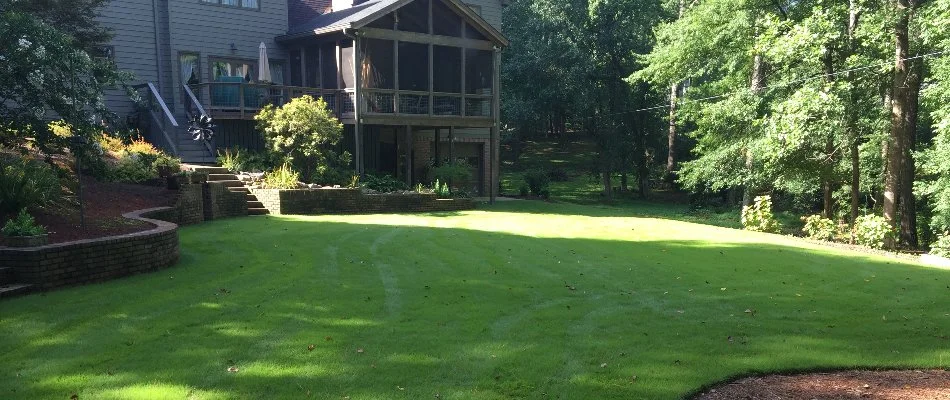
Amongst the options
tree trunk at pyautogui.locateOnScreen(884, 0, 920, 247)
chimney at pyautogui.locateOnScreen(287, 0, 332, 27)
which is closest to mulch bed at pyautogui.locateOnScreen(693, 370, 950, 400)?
tree trunk at pyautogui.locateOnScreen(884, 0, 920, 247)

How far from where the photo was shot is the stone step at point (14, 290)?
7.45 metres

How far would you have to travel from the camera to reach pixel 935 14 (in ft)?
53.8

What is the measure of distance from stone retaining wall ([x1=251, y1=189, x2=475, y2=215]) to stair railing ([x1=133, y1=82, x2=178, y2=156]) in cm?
394

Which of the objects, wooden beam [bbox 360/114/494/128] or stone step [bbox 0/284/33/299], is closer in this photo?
stone step [bbox 0/284/33/299]

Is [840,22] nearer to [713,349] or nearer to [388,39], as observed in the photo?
[388,39]

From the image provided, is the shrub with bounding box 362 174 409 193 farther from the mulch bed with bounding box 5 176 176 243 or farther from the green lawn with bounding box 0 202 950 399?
the green lawn with bounding box 0 202 950 399

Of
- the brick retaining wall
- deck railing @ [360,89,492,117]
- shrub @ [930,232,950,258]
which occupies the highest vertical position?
deck railing @ [360,89,492,117]

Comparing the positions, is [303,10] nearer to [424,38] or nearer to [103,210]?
[424,38]

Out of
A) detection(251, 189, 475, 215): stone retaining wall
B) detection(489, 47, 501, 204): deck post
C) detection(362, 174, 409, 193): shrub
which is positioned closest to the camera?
detection(251, 189, 475, 215): stone retaining wall

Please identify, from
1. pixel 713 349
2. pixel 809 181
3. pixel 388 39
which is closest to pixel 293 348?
pixel 713 349

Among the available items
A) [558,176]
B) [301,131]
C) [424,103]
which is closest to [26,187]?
[301,131]

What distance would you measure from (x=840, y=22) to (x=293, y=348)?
59.0 feet

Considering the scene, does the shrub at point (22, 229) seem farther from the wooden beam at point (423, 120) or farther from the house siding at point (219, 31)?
the house siding at point (219, 31)

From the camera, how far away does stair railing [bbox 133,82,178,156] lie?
18.8 m
